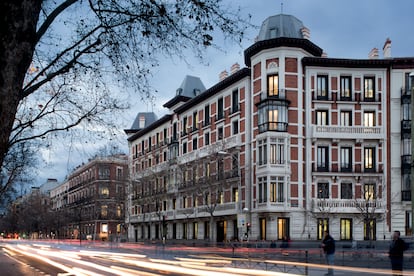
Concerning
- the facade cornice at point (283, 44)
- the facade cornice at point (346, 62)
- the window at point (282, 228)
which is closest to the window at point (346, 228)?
the window at point (282, 228)

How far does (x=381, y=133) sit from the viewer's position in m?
52.1

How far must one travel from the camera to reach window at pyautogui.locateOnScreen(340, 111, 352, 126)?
5269 centimetres

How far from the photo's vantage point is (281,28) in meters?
54.0

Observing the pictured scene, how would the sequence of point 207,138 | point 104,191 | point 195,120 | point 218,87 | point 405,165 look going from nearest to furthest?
point 405,165 < point 218,87 < point 207,138 < point 195,120 < point 104,191

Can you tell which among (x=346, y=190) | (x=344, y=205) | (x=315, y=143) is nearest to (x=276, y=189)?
(x=315, y=143)

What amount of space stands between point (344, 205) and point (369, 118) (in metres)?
8.65

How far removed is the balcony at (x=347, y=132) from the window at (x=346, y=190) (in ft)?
14.4

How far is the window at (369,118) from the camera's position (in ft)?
173

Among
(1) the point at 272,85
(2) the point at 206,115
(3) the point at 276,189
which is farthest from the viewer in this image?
(2) the point at 206,115

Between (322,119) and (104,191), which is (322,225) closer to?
(322,119)

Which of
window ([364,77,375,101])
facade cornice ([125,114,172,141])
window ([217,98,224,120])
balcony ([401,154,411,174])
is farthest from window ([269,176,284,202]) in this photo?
facade cornice ([125,114,172,141])

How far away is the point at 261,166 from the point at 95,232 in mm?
62790

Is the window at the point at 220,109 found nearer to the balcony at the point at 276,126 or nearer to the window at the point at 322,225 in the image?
the balcony at the point at 276,126

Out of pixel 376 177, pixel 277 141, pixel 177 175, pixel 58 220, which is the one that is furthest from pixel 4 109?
pixel 58 220
